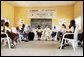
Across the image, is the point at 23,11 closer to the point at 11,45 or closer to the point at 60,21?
the point at 60,21

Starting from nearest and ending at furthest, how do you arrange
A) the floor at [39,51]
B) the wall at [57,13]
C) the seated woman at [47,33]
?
the floor at [39,51]
the seated woman at [47,33]
the wall at [57,13]

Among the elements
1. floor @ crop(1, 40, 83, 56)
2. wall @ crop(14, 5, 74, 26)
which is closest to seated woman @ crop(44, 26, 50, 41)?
wall @ crop(14, 5, 74, 26)

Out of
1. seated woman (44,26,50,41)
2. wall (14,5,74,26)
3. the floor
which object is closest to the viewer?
the floor

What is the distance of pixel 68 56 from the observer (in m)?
4.39

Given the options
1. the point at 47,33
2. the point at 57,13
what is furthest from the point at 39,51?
the point at 57,13

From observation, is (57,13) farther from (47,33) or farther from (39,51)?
(39,51)

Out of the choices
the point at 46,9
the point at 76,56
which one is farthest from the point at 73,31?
the point at 46,9

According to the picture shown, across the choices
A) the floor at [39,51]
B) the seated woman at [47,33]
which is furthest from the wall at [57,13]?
the floor at [39,51]

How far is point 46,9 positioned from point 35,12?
0.68 m

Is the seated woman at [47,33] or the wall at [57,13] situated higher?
the wall at [57,13]

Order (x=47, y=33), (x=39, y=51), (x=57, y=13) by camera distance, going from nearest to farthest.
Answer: (x=39, y=51) < (x=47, y=33) < (x=57, y=13)

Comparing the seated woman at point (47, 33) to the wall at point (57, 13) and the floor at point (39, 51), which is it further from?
the floor at point (39, 51)

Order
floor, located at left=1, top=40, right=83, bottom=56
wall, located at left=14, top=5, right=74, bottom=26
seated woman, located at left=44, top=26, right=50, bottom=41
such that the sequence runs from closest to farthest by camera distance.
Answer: floor, located at left=1, top=40, right=83, bottom=56, seated woman, located at left=44, top=26, right=50, bottom=41, wall, located at left=14, top=5, right=74, bottom=26

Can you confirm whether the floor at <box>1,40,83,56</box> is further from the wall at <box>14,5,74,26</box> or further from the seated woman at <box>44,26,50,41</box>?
the wall at <box>14,5,74,26</box>
